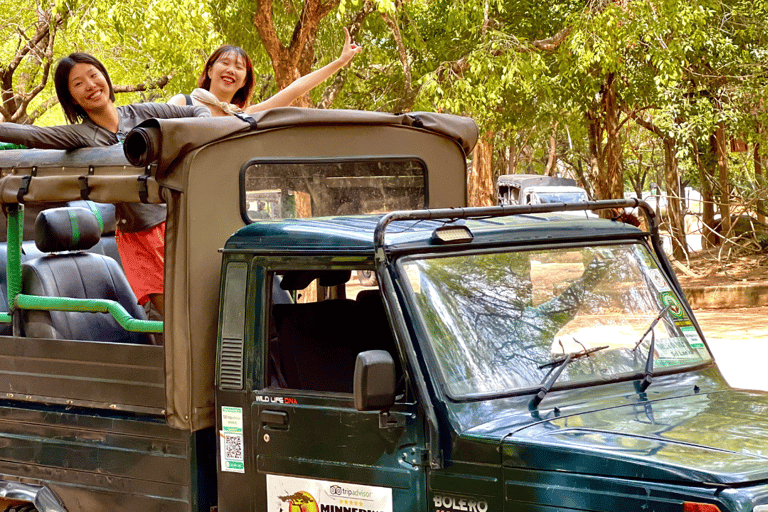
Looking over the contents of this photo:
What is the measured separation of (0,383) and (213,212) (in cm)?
151

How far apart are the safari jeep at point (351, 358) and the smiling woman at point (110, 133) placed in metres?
0.20

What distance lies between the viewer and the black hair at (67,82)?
18.1ft

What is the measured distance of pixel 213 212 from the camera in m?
4.34

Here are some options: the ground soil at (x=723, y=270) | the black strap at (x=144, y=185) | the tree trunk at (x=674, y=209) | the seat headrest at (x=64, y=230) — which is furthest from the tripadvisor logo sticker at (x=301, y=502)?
the tree trunk at (x=674, y=209)

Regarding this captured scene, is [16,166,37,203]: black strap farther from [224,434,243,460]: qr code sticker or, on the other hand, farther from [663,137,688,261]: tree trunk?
[663,137,688,261]: tree trunk

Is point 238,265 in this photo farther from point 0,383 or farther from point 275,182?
point 0,383

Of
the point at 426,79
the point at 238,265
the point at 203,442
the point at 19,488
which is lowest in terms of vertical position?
the point at 19,488

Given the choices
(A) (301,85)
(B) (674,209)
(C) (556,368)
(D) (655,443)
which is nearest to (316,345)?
(C) (556,368)

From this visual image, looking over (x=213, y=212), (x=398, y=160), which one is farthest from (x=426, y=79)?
(x=213, y=212)

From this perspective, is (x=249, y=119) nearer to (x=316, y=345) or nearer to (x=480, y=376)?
(x=316, y=345)

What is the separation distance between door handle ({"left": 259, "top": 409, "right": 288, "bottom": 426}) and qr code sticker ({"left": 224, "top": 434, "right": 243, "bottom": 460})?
15 centimetres

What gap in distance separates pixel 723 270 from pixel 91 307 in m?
16.8

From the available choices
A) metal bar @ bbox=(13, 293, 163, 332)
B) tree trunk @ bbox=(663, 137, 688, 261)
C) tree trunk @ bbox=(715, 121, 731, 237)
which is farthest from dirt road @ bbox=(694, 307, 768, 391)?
metal bar @ bbox=(13, 293, 163, 332)

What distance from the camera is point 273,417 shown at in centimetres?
394
